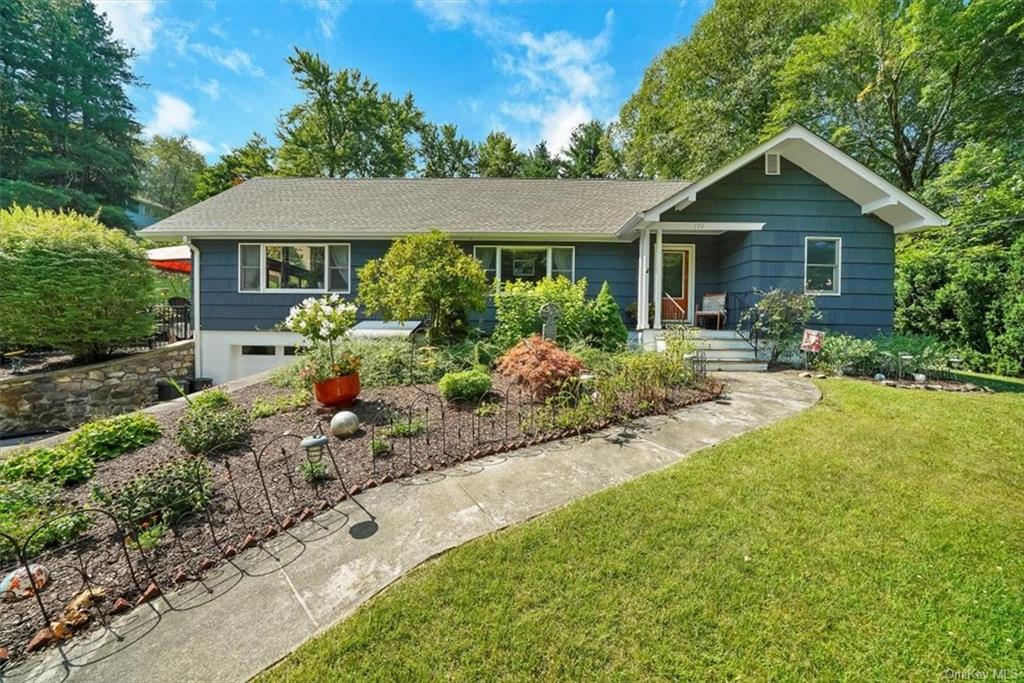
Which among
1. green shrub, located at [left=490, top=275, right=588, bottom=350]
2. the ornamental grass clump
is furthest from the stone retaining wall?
the ornamental grass clump

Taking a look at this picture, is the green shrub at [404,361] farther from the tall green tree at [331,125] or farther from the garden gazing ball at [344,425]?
the tall green tree at [331,125]

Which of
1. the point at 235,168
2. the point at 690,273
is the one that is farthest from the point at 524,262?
the point at 235,168

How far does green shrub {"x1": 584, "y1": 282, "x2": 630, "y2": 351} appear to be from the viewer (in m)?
8.05

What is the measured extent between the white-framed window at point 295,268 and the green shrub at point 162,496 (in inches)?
309

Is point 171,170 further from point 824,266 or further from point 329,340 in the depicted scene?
point 824,266

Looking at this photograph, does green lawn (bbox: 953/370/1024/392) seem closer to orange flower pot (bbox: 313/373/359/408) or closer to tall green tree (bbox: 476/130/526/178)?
orange flower pot (bbox: 313/373/359/408)

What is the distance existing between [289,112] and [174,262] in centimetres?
1732

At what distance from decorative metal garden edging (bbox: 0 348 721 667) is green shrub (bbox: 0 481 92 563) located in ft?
0.05

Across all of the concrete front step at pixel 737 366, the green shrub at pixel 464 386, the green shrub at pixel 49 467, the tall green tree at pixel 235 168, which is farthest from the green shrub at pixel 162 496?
the tall green tree at pixel 235 168

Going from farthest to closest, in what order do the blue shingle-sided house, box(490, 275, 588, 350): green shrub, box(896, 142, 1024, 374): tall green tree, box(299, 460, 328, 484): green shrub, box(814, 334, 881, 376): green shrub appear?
1. the blue shingle-sided house
2. box(896, 142, 1024, 374): tall green tree
3. box(490, 275, 588, 350): green shrub
4. box(814, 334, 881, 376): green shrub
5. box(299, 460, 328, 484): green shrub

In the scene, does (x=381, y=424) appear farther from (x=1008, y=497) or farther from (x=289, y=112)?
(x=289, y=112)

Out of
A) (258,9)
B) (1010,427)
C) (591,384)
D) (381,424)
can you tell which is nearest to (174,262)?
(258,9)

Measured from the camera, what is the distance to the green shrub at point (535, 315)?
776cm

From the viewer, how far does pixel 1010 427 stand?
186 inches
